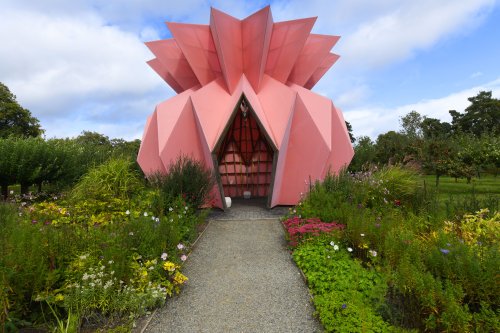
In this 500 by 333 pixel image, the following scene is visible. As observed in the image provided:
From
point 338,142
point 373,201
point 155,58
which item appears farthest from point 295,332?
point 155,58

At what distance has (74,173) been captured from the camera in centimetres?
1439

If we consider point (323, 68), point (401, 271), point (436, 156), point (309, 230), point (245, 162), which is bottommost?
point (309, 230)

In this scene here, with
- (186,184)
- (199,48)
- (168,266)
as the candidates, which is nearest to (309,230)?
(168,266)

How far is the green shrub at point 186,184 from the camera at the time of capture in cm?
891

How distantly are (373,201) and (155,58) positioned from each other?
11.8 m

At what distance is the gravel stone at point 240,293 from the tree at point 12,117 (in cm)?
3394

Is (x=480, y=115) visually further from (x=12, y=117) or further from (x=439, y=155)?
(x=12, y=117)

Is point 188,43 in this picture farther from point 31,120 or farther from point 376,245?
point 31,120

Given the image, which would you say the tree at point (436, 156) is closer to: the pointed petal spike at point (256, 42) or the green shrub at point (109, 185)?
the pointed petal spike at point (256, 42)

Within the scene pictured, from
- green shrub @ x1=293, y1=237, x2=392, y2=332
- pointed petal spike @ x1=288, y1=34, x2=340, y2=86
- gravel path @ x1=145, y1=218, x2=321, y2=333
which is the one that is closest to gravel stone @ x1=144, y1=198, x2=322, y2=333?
gravel path @ x1=145, y1=218, x2=321, y2=333

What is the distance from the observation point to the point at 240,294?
16.0 ft

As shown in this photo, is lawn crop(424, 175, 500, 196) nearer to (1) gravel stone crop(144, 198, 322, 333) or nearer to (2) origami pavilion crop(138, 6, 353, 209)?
(2) origami pavilion crop(138, 6, 353, 209)

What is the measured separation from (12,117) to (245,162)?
31277mm

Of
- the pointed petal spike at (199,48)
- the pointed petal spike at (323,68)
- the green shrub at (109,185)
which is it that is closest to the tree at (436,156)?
the pointed petal spike at (323,68)
